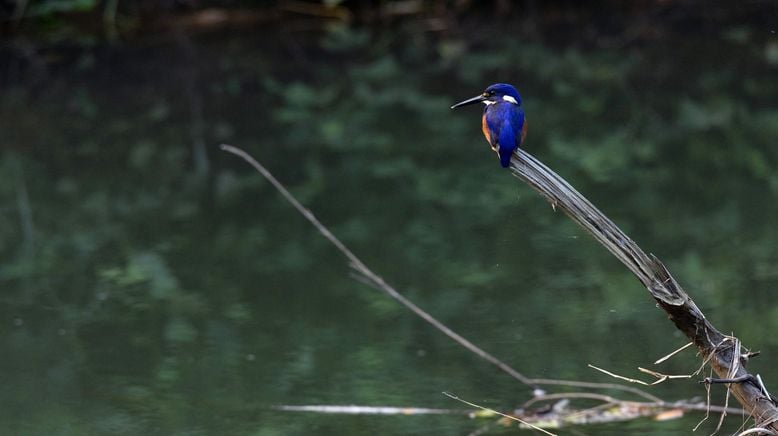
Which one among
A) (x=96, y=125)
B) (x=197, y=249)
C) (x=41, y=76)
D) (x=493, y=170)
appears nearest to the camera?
(x=197, y=249)

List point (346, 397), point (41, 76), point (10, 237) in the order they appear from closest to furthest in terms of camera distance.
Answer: point (346, 397)
point (10, 237)
point (41, 76)

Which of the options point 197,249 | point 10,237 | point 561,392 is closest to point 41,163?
point 10,237

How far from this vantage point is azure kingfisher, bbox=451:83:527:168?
8.36ft

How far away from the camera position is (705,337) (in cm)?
228

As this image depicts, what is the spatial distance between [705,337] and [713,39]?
7.29 metres

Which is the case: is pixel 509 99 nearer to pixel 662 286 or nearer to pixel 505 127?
pixel 505 127

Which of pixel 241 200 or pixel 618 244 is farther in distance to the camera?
pixel 241 200

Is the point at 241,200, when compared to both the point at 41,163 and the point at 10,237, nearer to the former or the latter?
the point at 10,237

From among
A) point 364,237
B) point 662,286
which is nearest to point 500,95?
point 662,286

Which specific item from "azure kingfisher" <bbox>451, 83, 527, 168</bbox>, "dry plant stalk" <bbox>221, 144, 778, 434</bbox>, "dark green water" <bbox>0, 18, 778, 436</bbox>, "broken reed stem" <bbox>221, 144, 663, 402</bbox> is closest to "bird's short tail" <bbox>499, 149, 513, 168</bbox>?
"azure kingfisher" <bbox>451, 83, 527, 168</bbox>

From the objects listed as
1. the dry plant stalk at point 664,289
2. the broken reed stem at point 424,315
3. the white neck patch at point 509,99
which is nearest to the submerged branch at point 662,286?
the dry plant stalk at point 664,289

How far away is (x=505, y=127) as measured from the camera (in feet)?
8.52

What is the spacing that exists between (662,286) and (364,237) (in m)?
3.18

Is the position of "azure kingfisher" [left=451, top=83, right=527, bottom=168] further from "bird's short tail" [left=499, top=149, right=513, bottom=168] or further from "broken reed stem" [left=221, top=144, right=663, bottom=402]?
"broken reed stem" [left=221, top=144, right=663, bottom=402]
